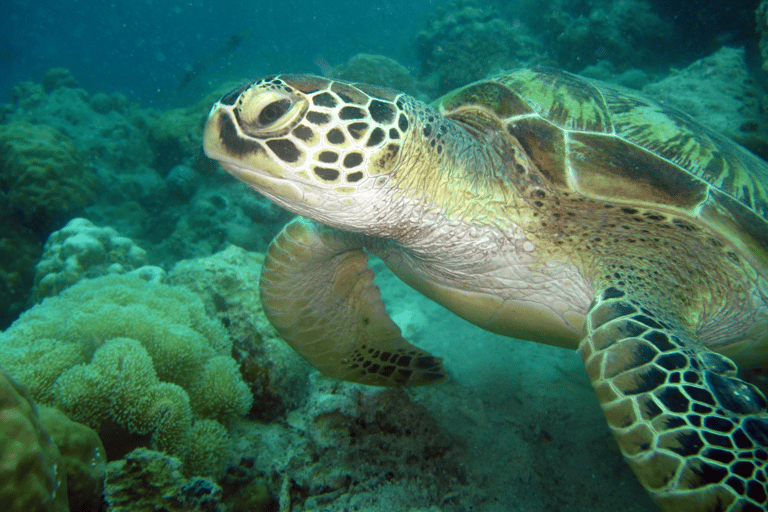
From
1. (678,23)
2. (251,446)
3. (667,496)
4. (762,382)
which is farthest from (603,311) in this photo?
(678,23)

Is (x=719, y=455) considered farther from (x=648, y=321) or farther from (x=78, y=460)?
(x=78, y=460)

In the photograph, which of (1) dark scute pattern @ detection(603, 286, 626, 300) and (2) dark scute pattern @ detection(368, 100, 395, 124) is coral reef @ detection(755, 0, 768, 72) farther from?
(2) dark scute pattern @ detection(368, 100, 395, 124)

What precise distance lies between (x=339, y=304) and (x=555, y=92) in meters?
1.88

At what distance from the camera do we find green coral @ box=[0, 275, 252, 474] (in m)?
1.59

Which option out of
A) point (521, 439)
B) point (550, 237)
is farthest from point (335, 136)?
point (521, 439)

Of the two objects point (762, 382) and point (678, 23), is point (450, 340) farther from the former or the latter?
point (678, 23)

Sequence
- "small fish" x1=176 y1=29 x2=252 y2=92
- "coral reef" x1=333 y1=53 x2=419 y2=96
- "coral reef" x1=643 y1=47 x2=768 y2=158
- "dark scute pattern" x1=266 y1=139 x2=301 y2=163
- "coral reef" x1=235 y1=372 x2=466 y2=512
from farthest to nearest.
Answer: "small fish" x1=176 y1=29 x2=252 y2=92 → "coral reef" x1=333 y1=53 x2=419 y2=96 → "coral reef" x1=643 y1=47 x2=768 y2=158 → "coral reef" x1=235 y1=372 x2=466 y2=512 → "dark scute pattern" x1=266 y1=139 x2=301 y2=163

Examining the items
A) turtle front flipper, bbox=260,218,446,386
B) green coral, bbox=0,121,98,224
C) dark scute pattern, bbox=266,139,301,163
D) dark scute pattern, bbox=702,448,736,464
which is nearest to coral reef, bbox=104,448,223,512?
turtle front flipper, bbox=260,218,446,386

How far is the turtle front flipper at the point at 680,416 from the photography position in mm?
999

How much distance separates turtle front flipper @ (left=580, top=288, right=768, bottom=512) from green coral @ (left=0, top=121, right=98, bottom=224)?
751 centimetres

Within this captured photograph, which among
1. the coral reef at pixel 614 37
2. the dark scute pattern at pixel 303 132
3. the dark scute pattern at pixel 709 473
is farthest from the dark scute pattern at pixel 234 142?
the coral reef at pixel 614 37

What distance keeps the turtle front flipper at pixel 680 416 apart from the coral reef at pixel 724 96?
4368 mm

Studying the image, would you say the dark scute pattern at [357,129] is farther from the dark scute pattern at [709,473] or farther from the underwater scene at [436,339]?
the dark scute pattern at [709,473]

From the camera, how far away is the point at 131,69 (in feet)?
127
